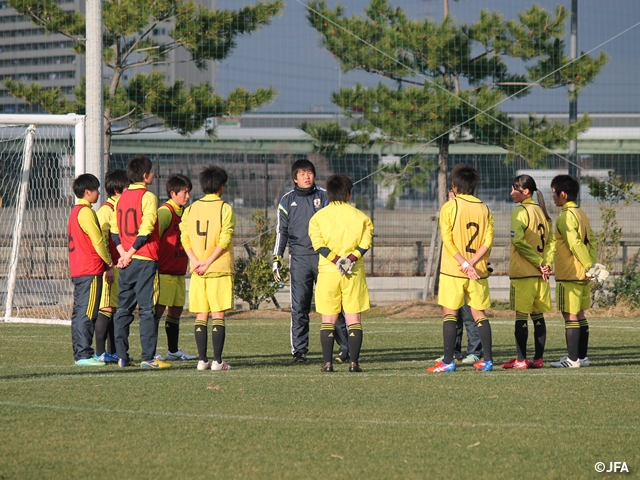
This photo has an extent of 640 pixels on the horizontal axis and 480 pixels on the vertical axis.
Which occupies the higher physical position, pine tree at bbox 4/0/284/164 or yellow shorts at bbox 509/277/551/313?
pine tree at bbox 4/0/284/164

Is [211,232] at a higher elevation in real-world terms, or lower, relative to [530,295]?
higher

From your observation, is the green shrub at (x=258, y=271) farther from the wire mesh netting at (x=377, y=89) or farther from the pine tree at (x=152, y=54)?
the pine tree at (x=152, y=54)

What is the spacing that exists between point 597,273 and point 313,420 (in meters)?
3.46

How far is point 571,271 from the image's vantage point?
8062mm

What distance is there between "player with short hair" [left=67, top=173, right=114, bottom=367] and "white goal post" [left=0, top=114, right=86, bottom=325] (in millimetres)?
3910

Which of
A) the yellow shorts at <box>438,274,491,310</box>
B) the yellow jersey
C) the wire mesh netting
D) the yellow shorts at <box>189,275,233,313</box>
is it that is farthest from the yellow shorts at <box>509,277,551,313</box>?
the wire mesh netting

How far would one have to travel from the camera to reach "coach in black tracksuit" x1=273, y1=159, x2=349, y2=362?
8.64 m

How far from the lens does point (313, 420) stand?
5.49 m

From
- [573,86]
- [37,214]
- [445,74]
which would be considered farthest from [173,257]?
[573,86]

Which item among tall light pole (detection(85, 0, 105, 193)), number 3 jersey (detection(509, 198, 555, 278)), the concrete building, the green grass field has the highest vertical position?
the concrete building

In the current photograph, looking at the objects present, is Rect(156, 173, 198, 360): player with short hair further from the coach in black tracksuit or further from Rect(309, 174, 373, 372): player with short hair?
Rect(309, 174, 373, 372): player with short hair

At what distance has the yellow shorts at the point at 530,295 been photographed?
788 cm

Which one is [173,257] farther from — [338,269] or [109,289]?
[338,269]

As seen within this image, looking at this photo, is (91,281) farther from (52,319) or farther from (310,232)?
(52,319)
